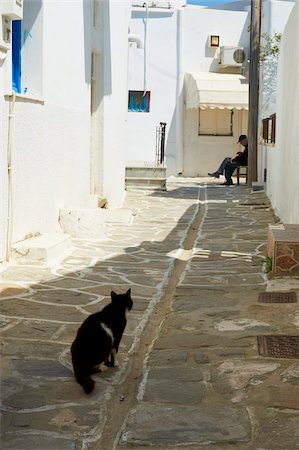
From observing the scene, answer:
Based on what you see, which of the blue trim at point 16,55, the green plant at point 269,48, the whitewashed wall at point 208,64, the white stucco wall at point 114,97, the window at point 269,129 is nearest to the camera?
the blue trim at point 16,55

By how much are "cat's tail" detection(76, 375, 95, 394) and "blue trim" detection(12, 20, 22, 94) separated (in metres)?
5.32

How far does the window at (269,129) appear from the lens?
47.0ft

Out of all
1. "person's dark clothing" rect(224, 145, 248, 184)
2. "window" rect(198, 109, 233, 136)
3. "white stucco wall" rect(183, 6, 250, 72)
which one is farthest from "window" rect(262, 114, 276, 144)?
"white stucco wall" rect(183, 6, 250, 72)

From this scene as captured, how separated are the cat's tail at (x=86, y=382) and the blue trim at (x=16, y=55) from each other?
532cm

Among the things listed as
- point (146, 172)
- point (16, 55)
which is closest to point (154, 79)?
point (146, 172)

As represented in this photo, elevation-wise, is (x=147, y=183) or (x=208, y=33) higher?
(x=208, y=33)

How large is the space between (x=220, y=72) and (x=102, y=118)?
13.0 m

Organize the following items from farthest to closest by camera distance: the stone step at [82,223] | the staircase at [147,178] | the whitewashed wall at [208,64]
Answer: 1. the whitewashed wall at [208,64]
2. the staircase at [147,178]
3. the stone step at [82,223]

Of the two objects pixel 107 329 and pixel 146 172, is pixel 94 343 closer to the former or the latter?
pixel 107 329

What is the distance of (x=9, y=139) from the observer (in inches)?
299

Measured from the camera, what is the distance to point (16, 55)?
8656 millimetres

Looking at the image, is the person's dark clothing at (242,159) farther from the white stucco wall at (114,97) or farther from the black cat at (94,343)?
the black cat at (94,343)

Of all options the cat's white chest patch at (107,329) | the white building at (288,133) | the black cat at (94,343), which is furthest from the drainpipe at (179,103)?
the cat's white chest patch at (107,329)

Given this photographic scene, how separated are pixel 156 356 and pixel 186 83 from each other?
68.0ft
